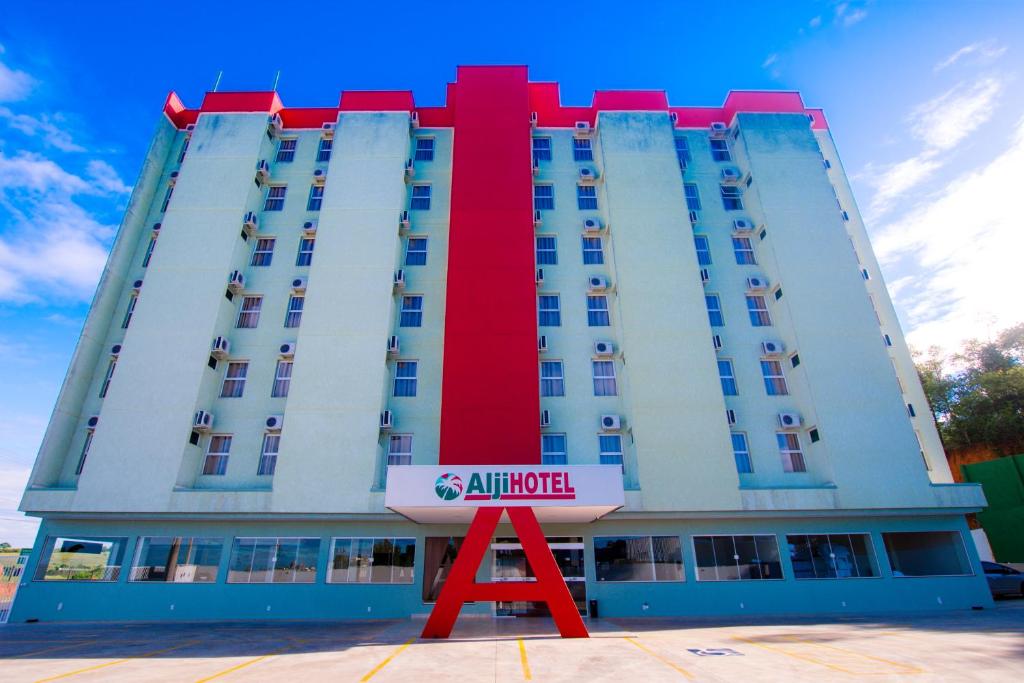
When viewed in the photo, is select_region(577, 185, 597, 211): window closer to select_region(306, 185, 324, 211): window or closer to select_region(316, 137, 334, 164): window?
select_region(306, 185, 324, 211): window

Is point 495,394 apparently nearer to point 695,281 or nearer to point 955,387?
point 695,281

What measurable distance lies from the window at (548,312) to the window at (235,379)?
1352cm

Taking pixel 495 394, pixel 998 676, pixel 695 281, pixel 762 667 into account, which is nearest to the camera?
pixel 998 676

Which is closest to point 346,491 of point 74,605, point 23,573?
point 74,605

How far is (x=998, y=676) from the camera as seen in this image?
904 cm

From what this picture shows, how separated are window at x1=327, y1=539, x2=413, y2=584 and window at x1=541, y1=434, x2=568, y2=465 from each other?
20.5 ft

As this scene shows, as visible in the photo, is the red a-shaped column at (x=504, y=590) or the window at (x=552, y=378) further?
the window at (x=552, y=378)

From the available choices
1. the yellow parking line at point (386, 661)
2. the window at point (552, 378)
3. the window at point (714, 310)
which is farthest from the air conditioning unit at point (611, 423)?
the yellow parking line at point (386, 661)

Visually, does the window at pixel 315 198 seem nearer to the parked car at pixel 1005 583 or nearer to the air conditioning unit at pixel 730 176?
the air conditioning unit at pixel 730 176

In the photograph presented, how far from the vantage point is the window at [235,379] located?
22281mm

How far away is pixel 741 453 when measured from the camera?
70.3 ft

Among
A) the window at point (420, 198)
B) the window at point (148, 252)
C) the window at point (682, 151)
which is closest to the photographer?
the window at point (148, 252)

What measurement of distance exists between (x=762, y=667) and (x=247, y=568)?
58.7 ft

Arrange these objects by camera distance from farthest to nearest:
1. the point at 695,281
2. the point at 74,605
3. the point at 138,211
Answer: the point at 138,211, the point at 695,281, the point at 74,605
